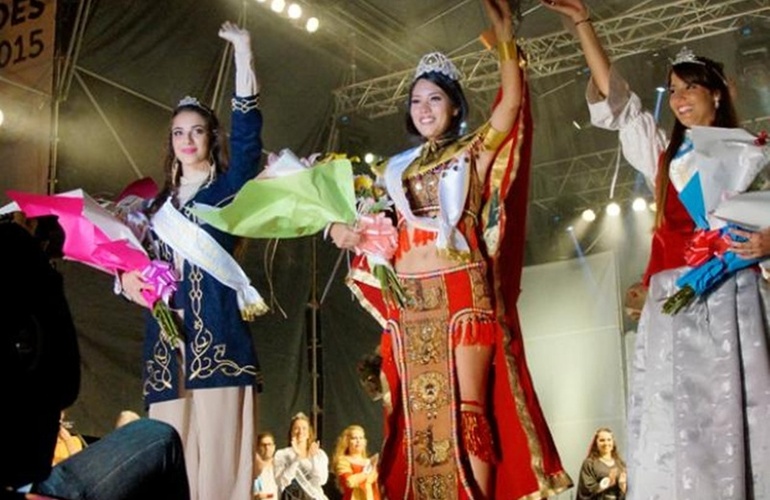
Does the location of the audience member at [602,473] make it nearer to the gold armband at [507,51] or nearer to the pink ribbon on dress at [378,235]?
the pink ribbon on dress at [378,235]

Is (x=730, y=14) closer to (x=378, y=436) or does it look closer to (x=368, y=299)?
(x=378, y=436)

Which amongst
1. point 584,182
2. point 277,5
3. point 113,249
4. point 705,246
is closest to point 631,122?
point 705,246

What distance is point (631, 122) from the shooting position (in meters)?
3.73

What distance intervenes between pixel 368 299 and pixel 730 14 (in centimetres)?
561

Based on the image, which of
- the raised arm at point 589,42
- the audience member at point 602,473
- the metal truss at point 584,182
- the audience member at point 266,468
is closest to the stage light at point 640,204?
the metal truss at point 584,182

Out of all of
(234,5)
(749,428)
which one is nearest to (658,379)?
(749,428)

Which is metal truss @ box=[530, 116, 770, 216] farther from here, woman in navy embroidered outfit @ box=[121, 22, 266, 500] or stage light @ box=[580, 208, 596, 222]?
woman in navy embroidered outfit @ box=[121, 22, 266, 500]

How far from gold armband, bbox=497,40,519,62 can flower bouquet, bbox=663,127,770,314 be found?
2.03 ft

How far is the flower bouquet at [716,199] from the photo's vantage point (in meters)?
3.31

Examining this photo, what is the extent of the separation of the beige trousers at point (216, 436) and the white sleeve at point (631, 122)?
4.74 ft

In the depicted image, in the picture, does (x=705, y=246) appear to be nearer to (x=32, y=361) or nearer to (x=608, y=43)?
(x=32, y=361)

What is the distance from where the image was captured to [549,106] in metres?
9.58

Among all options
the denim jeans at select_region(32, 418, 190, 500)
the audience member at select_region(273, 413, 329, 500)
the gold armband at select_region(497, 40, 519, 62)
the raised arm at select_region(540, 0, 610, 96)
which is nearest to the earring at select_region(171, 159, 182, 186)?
the gold armband at select_region(497, 40, 519, 62)

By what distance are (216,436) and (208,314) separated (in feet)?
1.32
